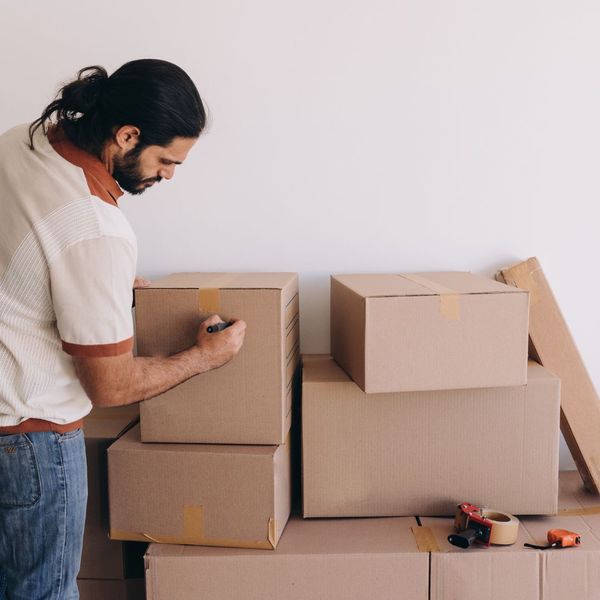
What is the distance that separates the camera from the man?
98cm

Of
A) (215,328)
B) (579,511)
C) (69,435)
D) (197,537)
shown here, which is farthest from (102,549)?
(579,511)

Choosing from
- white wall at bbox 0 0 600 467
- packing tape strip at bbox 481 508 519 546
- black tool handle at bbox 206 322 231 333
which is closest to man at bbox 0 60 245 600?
black tool handle at bbox 206 322 231 333

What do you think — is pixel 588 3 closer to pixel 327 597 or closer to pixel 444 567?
pixel 444 567

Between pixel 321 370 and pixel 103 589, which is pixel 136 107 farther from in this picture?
pixel 103 589

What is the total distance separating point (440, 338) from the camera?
4.21 feet

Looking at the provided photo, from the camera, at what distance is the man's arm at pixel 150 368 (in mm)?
1026

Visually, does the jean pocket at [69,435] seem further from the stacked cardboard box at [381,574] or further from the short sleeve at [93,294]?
the stacked cardboard box at [381,574]

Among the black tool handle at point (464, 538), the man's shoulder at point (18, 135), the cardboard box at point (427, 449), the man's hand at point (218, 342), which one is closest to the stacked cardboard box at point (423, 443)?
the cardboard box at point (427, 449)

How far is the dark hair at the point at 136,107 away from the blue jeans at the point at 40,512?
1.52ft

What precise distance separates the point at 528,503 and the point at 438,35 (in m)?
1.07

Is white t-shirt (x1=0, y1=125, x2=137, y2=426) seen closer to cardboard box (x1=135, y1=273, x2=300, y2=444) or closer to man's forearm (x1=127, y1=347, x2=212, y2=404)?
man's forearm (x1=127, y1=347, x2=212, y2=404)

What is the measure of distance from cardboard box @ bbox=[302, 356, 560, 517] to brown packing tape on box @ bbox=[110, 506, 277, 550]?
0.14 meters

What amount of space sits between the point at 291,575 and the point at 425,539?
271 millimetres

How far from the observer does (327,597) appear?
1321 millimetres
